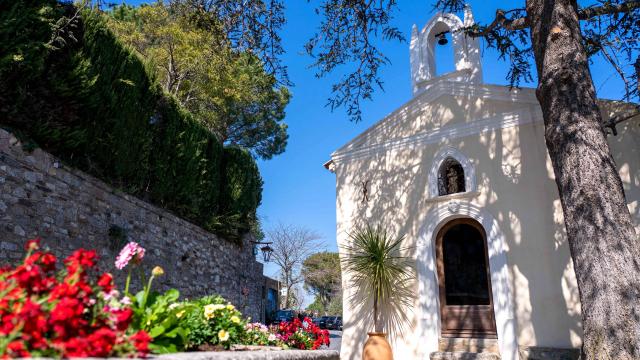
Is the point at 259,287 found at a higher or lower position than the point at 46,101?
lower

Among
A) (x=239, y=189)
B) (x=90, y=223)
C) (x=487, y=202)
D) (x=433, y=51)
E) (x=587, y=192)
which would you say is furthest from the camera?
(x=239, y=189)

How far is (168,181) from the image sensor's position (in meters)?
9.22

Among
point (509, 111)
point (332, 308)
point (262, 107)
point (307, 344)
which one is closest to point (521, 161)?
point (509, 111)

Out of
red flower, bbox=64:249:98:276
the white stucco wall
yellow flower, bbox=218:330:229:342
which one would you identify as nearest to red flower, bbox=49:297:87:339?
red flower, bbox=64:249:98:276

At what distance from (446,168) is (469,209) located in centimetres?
109

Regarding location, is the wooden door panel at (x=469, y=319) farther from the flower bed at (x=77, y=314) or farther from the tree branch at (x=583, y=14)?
the flower bed at (x=77, y=314)

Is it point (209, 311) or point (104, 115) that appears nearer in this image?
point (209, 311)

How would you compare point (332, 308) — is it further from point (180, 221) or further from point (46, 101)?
point (46, 101)

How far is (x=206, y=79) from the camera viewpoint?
50.0 ft

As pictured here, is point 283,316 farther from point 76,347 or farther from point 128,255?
point 76,347

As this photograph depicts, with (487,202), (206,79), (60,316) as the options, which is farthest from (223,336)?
(206,79)

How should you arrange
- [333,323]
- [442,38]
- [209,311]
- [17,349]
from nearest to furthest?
[17,349] < [209,311] < [442,38] < [333,323]

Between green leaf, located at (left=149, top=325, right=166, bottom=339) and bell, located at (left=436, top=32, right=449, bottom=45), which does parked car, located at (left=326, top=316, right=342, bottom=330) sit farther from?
green leaf, located at (left=149, top=325, right=166, bottom=339)

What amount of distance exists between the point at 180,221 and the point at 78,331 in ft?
26.5
